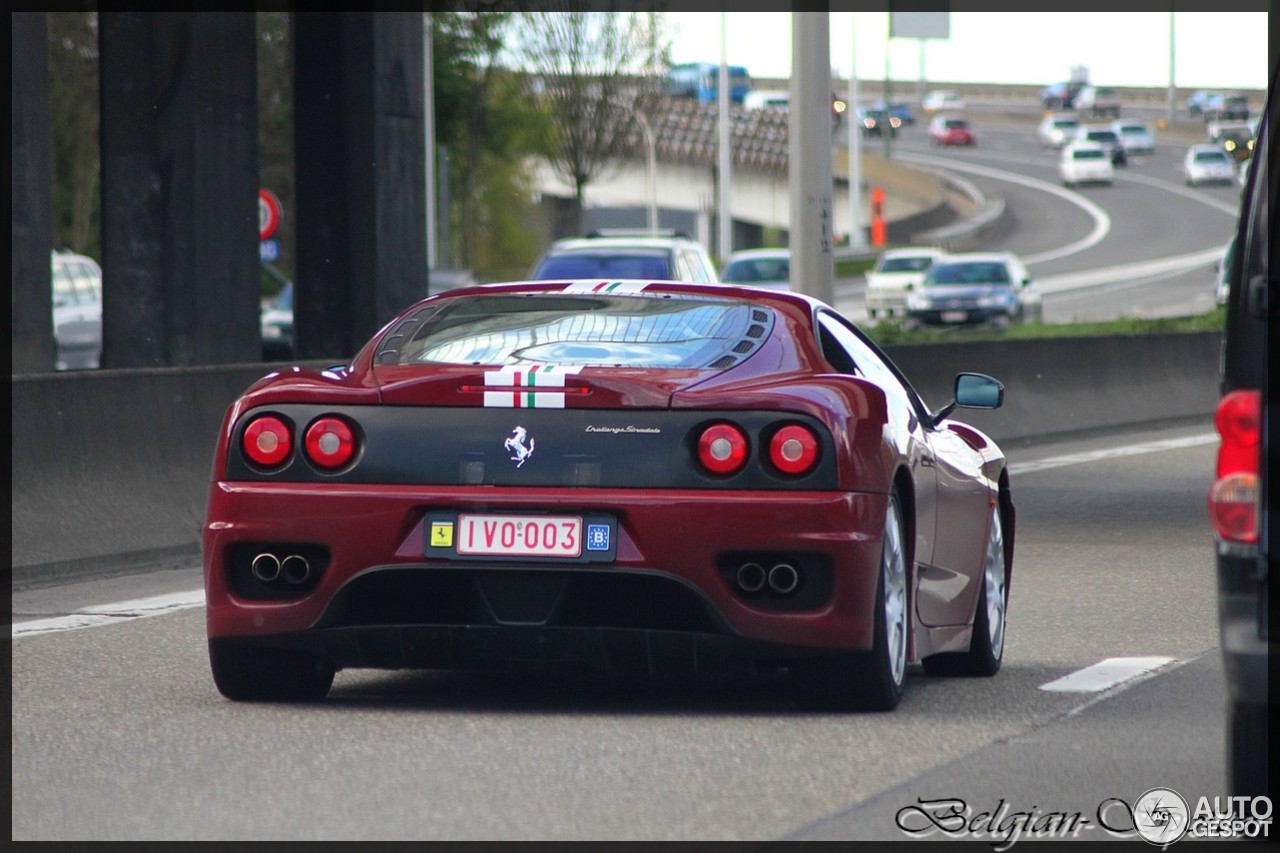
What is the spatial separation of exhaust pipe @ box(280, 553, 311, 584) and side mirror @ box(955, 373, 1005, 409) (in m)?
2.46

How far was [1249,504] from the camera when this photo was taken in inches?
211

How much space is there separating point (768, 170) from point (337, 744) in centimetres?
7782

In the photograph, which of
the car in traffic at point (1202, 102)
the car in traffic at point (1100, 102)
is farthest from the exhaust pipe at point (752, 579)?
the car in traffic at point (1100, 102)

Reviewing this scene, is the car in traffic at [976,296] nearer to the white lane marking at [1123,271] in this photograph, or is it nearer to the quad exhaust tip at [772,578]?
the white lane marking at [1123,271]

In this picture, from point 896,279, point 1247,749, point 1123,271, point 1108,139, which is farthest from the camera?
point 1108,139

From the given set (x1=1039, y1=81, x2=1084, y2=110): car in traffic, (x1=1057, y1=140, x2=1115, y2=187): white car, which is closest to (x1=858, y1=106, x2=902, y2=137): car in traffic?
(x1=1057, y1=140, x2=1115, y2=187): white car

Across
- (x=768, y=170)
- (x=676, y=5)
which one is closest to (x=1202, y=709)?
Result: (x=676, y=5)

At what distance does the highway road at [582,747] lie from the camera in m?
6.04

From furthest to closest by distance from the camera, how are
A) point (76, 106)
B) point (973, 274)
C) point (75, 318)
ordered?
point (76, 106)
point (973, 274)
point (75, 318)

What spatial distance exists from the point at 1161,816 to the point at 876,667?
168cm

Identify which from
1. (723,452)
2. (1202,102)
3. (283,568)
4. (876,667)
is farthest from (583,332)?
(1202,102)

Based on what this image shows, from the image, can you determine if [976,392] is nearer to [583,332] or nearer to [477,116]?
[583,332]

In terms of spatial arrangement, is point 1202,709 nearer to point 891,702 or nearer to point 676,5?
point 891,702

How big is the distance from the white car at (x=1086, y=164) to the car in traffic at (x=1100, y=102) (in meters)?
32.1
